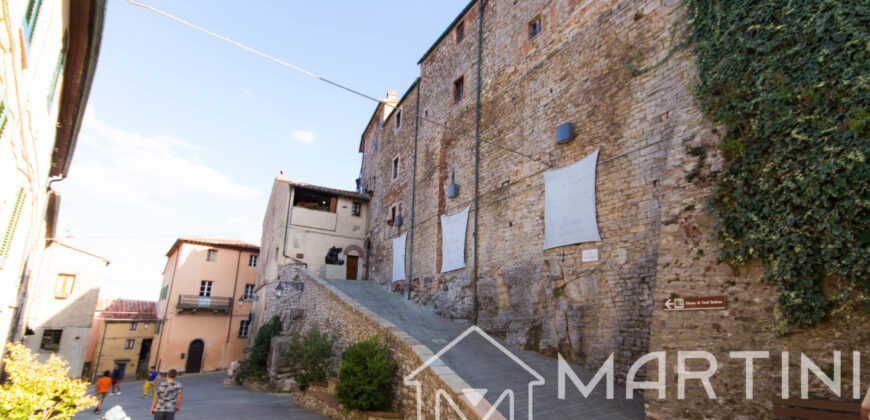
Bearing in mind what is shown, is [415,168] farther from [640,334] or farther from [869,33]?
[869,33]

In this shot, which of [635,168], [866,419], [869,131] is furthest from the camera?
[635,168]

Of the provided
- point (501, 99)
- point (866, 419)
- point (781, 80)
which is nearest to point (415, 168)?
point (501, 99)

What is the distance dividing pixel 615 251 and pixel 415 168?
10.7 meters

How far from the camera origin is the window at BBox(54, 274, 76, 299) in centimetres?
1895

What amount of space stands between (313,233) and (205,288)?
34.2 ft

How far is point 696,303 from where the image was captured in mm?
5941

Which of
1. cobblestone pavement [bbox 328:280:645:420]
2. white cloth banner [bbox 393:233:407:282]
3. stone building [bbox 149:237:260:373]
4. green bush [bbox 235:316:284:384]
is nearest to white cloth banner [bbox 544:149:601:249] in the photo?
cobblestone pavement [bbox 328:280:645:420]

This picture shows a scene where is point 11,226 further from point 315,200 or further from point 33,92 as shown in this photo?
point 315,200

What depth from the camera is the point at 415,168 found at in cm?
1802

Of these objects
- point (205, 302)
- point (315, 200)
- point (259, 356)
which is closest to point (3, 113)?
point (259, 356)

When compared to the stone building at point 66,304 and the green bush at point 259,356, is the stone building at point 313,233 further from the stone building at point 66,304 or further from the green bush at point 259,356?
the stone building at point 66,304

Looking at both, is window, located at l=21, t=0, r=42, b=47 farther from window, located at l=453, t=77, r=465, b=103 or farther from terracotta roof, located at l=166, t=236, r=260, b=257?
terracotta roof, located at l=166, t=236, r=260, b=257

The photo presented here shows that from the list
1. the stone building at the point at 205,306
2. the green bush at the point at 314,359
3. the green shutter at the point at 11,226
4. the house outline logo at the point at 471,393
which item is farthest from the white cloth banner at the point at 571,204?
the stone building at the point at 205,306

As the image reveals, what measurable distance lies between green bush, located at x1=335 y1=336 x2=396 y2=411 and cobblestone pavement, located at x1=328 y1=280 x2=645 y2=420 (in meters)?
1.20
